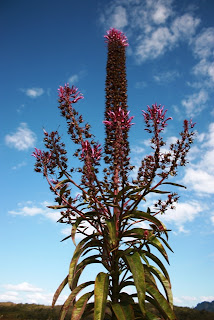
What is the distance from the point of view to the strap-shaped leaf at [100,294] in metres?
4.48

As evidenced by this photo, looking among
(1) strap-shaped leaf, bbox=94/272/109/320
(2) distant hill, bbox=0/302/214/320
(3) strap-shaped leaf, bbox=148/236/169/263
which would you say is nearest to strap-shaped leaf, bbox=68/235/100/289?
(1) strap-shaped leaf, bbox=94/272/109/320

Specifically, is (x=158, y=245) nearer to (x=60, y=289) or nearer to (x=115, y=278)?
(x=115, y=278)

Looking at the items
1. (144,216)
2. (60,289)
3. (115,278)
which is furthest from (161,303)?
(60,289)

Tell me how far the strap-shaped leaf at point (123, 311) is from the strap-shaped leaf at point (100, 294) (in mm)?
312

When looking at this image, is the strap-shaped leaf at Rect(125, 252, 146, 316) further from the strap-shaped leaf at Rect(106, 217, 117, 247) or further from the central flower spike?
the central flower spike

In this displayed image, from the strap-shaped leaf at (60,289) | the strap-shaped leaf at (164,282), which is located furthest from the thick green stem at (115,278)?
the strap-shaped leaf at (60,289)

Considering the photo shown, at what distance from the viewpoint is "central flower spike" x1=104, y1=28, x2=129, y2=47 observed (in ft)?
23.9

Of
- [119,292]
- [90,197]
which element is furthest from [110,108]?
[119,292]

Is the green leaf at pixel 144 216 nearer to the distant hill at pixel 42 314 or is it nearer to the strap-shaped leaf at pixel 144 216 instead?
the strap-shaped leaf at pixel 144 216

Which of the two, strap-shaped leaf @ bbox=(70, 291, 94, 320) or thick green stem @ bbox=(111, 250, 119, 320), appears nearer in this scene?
strap-shaped leaf @ bbox=(70, 291, 94, 320)

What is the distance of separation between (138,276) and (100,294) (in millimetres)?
666

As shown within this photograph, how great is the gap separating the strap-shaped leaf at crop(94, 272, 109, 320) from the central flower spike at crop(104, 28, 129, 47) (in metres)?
5.23

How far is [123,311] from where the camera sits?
4.75 meters

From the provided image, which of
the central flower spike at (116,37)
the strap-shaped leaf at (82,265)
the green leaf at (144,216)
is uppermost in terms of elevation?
the central flower spike at (116,37)
